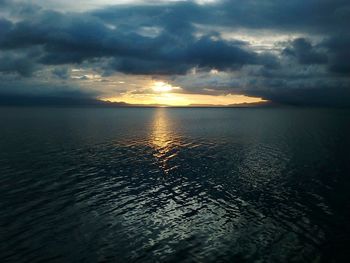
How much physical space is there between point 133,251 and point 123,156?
4764 centimetres

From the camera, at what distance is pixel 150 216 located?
119 feet

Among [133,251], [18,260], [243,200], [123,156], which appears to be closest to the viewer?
[18,260]

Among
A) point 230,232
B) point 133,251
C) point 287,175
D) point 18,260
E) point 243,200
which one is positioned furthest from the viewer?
point 287,175

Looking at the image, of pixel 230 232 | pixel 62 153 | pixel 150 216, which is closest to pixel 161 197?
pixel 150 216

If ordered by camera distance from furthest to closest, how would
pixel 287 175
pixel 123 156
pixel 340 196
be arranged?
1. pixel 123 156
2. pixel 287 175
3. pixel 340 196

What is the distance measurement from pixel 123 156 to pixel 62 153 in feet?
48.9

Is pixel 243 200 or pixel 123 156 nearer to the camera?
pixel 243 200

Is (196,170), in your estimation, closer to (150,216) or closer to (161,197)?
(161,197)

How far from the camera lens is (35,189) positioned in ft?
150

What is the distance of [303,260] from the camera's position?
88.0ft

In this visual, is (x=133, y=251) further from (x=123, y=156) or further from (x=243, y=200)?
(x=123, y=156)

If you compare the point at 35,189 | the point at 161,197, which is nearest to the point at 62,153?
the point at 35,189

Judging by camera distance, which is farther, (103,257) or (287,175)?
(287,175)

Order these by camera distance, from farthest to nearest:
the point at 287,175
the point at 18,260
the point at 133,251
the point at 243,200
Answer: the point at 287,175
the point at 243,200
the point at 133,251
the point at 18,260
